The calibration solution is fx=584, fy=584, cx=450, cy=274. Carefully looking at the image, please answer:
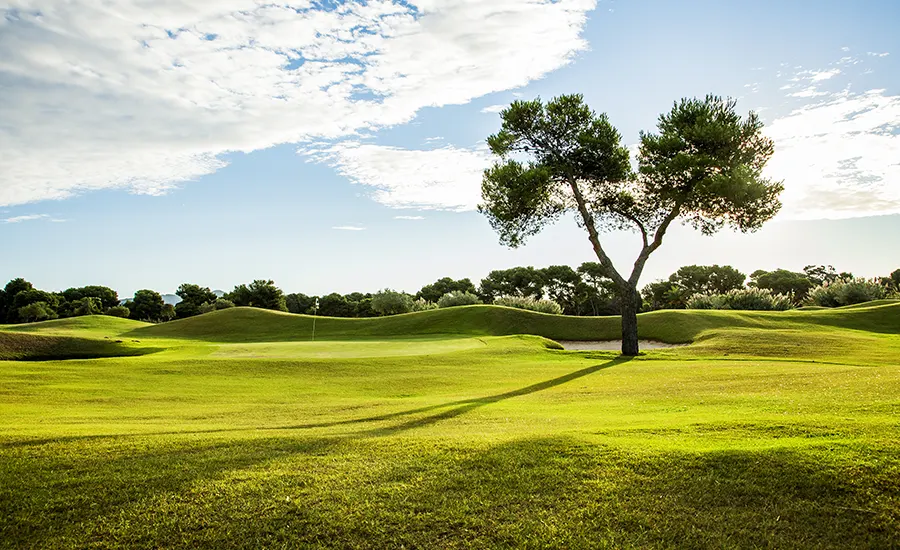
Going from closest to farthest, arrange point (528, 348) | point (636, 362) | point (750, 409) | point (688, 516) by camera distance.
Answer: point (688, 516)
point (750, 409)
point (636, 362)
point (528, 348)

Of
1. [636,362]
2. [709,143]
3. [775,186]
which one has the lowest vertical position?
[636,362]

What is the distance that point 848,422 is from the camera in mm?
8648

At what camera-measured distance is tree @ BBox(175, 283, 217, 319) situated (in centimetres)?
8900

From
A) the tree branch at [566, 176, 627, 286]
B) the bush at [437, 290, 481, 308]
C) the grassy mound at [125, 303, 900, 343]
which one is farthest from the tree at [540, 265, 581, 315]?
the tree branch at [566, 176, 627, 286]

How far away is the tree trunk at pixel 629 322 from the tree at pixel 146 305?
259ft

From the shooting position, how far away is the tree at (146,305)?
87688 millimetres

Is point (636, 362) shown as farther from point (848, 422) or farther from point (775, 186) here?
point (848, 422)

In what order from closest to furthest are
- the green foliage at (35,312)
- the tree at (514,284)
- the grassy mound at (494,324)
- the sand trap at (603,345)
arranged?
1. the sand trap at (603,345)
2. the grassy mound at (494,324)
3. the green foliage at (35,312)
4. the tree at (514,284)

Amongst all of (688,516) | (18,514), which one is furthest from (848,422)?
(18,514)

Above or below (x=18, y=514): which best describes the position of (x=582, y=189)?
above

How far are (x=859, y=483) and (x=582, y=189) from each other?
2909 centimetres

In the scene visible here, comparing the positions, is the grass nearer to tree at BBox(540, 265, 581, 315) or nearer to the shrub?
the shrub

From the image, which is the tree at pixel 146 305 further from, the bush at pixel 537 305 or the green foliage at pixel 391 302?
the bush at pixel 537 305

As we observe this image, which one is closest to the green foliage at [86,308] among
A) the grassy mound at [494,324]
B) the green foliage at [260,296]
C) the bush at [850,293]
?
the green foliage at [260,296]
